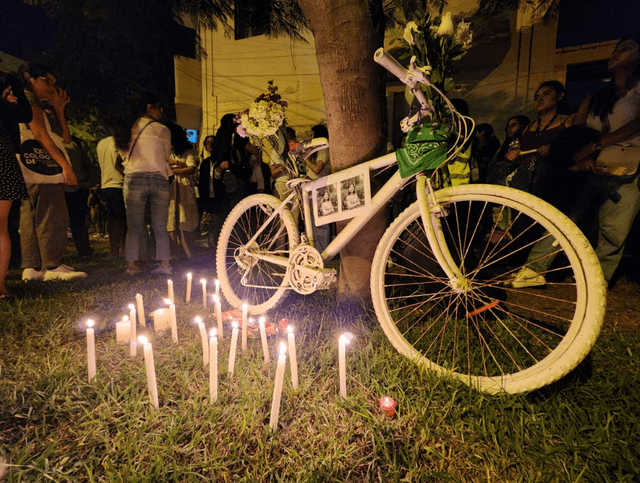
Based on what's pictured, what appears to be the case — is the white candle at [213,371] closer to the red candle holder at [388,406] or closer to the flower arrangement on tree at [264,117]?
the red candle holder at [388,406]

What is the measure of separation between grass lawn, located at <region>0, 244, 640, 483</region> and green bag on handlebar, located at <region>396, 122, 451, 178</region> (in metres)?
1.19

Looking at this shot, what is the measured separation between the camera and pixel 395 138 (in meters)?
10.8

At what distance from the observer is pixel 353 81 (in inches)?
103

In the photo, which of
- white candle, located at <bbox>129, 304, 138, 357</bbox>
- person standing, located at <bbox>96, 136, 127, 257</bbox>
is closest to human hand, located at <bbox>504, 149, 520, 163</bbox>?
white candle, located at <bbox>129, 304, 138, 357</bbox>

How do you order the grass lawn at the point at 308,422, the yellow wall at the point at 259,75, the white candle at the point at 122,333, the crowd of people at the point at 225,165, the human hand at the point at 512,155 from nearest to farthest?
the grass lawn at the point at 308,422, the white candle at the point at 122,333, the crowd of people at the point at 225,165, the human hand at the point at 512,155, the yellow wall at the point at 259,75

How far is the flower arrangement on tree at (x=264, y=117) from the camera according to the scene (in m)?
2.80

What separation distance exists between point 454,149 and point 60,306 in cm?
356

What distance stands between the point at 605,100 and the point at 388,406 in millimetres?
4104

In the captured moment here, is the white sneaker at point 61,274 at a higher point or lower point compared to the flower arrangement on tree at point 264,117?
lower

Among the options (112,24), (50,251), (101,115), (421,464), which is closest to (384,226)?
(421,464)

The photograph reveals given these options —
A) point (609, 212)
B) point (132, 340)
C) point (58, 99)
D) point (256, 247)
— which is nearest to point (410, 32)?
point (256, 247)

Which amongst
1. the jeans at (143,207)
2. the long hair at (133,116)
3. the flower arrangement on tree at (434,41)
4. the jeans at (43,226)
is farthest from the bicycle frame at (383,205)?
the jeans at (43,226)

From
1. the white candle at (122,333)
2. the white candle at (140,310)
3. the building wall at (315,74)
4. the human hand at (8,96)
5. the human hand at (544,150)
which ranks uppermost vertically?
the building wall at (315,74)

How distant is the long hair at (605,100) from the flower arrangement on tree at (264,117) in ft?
11.3
